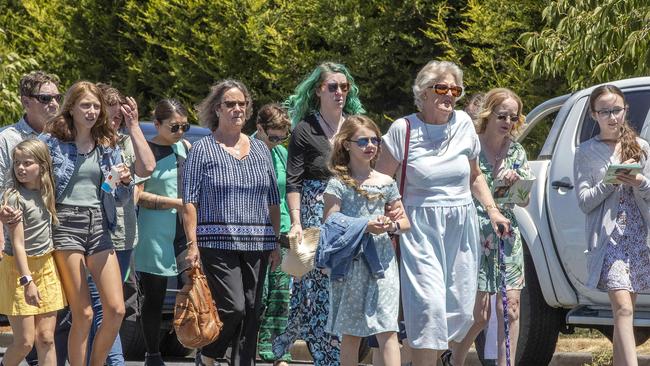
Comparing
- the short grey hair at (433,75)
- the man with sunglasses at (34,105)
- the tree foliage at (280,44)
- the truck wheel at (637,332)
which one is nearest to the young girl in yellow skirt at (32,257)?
the man with sunglasses at (34,105)

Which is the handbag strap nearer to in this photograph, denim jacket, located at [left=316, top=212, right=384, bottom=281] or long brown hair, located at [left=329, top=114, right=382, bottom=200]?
long brown hair, located at [left=329, top=114, right=382, bottom=200]

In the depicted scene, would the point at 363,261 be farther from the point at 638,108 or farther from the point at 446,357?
the point at 638,108

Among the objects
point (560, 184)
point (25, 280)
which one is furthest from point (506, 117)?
point (25, 280)

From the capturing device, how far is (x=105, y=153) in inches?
332

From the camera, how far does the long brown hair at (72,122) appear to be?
27.5 ft

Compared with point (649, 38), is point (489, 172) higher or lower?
lower

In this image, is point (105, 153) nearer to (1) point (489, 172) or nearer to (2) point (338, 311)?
(2) point (338, 311)

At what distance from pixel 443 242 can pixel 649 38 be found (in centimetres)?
309

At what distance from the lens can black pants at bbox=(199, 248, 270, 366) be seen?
28.6 feet

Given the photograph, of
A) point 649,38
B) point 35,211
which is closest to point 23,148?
point 35,211

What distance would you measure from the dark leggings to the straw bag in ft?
5.27

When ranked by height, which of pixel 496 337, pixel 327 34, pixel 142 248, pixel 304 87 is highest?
pixel 327 34

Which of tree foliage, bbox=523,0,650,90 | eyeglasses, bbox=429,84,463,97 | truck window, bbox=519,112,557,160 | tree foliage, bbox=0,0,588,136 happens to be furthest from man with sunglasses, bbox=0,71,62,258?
truck window, bbox=519,112,557,160

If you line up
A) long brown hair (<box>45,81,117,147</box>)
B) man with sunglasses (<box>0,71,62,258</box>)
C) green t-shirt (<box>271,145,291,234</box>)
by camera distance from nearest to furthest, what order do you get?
long brown hair (<box>45,81,117,147</box>)
man with sunglasses (<box>0,71,62,258</box>)
green t-shirt (<box>271,145,291,234</box>)
